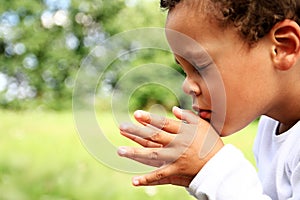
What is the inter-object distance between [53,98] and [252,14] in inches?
257

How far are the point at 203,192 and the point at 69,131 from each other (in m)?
2.21

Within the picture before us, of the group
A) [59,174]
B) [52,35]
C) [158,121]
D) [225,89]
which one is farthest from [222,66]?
[52,35]

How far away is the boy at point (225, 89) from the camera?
0.88m

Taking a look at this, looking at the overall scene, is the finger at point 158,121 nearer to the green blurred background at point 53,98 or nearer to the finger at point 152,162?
the finger at point 152,162

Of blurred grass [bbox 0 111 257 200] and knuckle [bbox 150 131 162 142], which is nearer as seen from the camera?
Result: knuckle [bbox 150 131 162 142]

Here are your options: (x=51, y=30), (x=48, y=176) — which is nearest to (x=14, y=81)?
(x=51, y=30)

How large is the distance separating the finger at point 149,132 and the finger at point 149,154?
0.02 meters

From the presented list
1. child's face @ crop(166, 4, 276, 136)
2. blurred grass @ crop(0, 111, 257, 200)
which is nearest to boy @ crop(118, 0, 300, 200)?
child's face @ crop(166, 4, 276, 136)

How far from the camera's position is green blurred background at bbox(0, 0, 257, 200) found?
206cm

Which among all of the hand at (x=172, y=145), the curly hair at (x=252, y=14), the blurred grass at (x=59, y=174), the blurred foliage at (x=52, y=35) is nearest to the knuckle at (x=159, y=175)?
the hand at (x=172, y=145)

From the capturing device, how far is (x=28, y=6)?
8.61m

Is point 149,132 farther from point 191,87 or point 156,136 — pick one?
point 191,87

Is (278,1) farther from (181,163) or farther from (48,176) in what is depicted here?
(48,176)

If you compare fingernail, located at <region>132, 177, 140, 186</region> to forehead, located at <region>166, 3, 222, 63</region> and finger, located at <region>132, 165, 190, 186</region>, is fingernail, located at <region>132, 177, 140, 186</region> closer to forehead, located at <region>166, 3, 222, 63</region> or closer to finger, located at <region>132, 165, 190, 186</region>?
finger, located at <region>132, 165, 190, 186</region>
